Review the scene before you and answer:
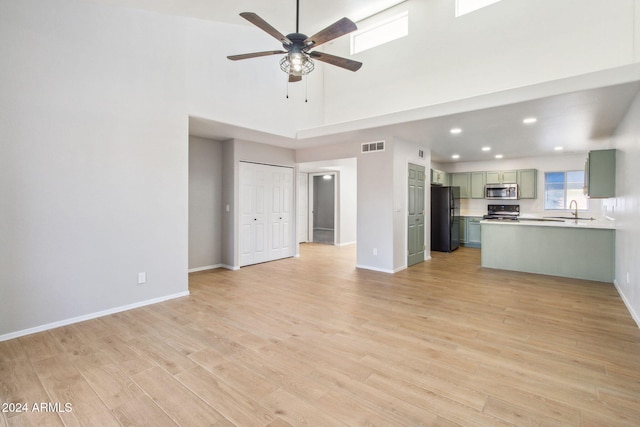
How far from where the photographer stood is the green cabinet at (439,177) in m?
7.54

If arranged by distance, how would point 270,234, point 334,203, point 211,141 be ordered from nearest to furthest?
point 211,141 < point 270,234 < point 334,203

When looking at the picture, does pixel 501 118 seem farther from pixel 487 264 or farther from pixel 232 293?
pixel 232 293

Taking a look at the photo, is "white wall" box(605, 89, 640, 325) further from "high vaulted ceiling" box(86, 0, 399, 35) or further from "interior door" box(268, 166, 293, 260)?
"interior door" box(268, 166, 293, 260)

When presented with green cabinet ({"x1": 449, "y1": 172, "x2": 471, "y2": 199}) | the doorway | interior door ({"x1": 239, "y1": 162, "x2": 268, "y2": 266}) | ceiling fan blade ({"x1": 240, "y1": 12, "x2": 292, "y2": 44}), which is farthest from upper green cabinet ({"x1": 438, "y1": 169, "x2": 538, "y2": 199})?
ceiling fan blade ({"x1": 240, "y1": 12, "x2": 292, "y2": 44})

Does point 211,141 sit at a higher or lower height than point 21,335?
higher

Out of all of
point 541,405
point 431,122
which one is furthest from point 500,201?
point 541,405

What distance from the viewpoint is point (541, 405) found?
1893 millimetres

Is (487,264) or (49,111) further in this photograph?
(487,264)

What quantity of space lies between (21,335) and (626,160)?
707 cm

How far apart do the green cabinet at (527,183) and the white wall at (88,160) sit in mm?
7955

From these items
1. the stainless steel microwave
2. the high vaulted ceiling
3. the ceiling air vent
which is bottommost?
the stainless steel microwave

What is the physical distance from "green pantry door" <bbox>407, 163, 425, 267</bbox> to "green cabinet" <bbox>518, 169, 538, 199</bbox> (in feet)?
10.4

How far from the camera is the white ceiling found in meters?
3.45

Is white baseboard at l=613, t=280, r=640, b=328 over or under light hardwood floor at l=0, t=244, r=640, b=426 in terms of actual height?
over
